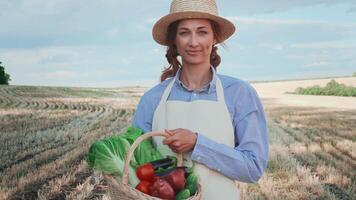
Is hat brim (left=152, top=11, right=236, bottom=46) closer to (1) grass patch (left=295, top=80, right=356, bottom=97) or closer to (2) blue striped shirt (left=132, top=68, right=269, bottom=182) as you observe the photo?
(2) blue striped shirt (left=132, top=68, right=269, bottom=182)

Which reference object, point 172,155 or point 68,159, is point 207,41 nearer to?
point 172,155

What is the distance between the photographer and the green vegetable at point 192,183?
193 cm

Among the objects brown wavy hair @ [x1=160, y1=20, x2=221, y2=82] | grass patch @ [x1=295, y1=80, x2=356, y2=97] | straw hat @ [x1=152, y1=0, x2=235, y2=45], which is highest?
straw hat @ [x1=152, y1=0, x2=235, y2=45]

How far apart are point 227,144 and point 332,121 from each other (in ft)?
20.4

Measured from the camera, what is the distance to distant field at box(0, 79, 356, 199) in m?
5.04

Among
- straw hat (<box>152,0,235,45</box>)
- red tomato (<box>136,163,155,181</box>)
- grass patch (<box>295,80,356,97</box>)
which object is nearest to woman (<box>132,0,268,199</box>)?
straw hat (<box>152,0,235,45</box>)

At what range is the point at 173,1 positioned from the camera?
234cm

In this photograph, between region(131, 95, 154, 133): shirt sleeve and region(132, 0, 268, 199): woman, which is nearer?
region(132, 0, 268, 199): woman

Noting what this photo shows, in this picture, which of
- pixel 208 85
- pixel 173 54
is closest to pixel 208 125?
pixel 208 85

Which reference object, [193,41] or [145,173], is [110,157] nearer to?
[145,173]

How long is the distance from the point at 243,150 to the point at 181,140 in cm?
26

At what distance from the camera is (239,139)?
216 centimetres

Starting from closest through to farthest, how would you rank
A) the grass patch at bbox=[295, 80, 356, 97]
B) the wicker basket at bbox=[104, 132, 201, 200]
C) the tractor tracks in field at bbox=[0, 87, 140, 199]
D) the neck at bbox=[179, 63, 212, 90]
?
the wicker basket at bbox=[104, 132, 201, 200] < the neck at bbox=[179, 63, 212, 90] < the tractor tracks in field at bbox=[0, 87, 140, 199] < the grass patch at bbox=[295, 80, 356, 97]

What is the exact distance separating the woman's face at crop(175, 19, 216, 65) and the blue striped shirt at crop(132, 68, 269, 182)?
0.34 feet
